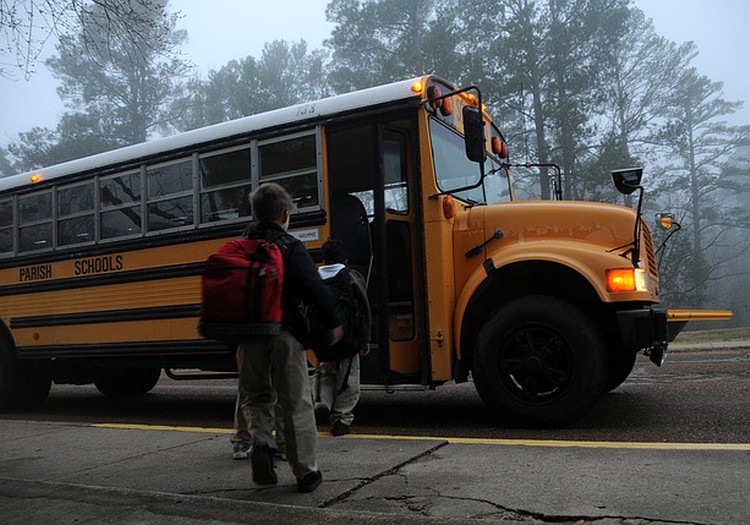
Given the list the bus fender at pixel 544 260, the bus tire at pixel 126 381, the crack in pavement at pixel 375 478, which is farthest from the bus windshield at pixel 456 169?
the bus tire at pixel 126 381

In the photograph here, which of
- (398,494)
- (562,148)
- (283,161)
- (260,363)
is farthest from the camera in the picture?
(562,148)

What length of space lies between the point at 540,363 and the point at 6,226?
246 inches

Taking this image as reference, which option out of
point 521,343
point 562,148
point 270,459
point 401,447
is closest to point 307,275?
point 270,459

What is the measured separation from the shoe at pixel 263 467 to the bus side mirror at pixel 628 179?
9.57 ft

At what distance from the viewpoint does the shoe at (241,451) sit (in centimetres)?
444

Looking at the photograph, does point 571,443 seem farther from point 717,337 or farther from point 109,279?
point 717,337

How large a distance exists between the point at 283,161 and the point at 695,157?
36.2m

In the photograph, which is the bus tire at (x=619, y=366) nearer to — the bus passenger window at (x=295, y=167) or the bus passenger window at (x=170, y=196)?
the bus passenger window at (x=295, y=167)

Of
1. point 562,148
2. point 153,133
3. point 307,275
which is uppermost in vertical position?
point 153,133

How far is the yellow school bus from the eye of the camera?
193 inches

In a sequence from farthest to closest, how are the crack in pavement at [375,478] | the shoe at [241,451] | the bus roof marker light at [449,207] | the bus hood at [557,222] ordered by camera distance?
1. the bus roof marker light at [449,207]
2. the bus hood at [557,222]
3. the shoe at [241,451]
4. the crack in pavement at [375,478]

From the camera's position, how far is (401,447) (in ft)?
14.7

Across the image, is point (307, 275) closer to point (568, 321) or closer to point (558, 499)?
point (558, 499)

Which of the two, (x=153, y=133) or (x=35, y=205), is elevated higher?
(x=153, y=133)
